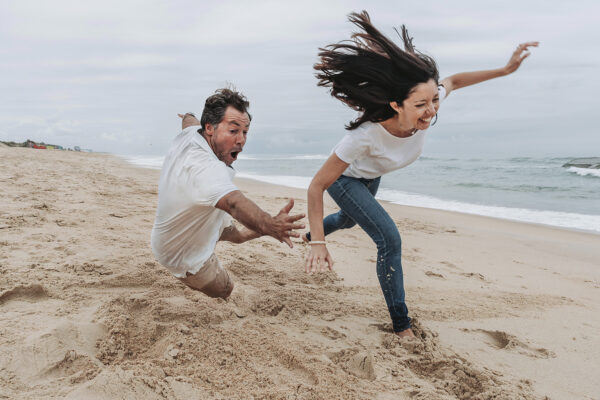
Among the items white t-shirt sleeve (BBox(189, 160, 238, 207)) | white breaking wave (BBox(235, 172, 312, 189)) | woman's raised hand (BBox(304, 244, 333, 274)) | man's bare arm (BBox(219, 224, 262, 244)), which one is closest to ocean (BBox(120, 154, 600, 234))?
white breaking wave (BBox(235, 172, 312, 189))

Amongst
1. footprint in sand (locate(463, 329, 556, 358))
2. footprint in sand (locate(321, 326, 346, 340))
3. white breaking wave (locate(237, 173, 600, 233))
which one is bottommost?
footprint in sand (locate(463, 329, 556, 358))

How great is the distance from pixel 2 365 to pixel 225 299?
147cm

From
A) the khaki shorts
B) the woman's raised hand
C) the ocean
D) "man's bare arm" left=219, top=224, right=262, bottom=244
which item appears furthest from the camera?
the ocean

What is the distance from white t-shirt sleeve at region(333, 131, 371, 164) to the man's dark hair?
68 cm

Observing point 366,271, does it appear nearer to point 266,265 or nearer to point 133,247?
point 266,265

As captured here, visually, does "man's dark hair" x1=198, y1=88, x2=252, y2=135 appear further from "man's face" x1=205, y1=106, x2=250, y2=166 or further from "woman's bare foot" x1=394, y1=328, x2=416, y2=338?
"woman's bare foot" x1=394, y1=328, x2=416, y2=338

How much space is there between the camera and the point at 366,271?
424cm

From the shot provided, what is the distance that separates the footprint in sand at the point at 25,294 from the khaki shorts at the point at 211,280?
969 mm

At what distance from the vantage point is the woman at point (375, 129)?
256 cm

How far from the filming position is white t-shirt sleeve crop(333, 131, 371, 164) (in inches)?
100

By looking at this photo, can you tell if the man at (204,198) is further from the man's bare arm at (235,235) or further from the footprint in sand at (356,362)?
the footprint in sand at (356,362)

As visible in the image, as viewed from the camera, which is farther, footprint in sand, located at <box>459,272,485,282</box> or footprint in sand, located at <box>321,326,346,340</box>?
footprint in sand, located at <box>459,272,485,282</box>

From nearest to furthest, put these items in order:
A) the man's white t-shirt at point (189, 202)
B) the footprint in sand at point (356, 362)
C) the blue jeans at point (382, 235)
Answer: the man's white t-shirt at point (189, 202) → the footprint in sand at point (356, 362) → the blue jeans at point (382, 235)

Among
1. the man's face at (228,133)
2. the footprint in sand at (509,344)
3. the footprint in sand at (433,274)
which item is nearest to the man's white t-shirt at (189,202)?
the man's face at (228,133)
